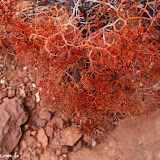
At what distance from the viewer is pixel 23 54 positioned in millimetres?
1562

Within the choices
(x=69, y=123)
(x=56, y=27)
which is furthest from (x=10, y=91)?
(x=56, y=27)

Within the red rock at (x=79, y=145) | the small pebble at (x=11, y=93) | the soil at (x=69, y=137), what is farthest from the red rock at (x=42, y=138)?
the small pebble at (x=11, y=93)

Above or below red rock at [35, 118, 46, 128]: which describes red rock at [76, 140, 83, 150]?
below

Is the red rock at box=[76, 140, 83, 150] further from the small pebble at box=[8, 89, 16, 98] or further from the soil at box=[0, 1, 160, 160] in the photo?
the small pebble at box=[8, 89, 16, 98]

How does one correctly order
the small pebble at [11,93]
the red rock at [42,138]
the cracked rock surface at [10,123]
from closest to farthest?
the cracked rock surface at [10,123]
the red rock at [42,138]
the small pebble at [11,93]

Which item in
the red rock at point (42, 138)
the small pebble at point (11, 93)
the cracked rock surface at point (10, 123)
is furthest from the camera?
the small pebble at point (11, 93)

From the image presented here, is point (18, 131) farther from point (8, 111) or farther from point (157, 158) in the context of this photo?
point (157, 158)

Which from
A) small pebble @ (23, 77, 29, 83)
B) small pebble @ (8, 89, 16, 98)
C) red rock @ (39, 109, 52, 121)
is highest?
small pebble @ (23, 77, 29, 83)

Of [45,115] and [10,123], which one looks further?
[45,115]

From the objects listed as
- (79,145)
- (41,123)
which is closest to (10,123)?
(41,123)

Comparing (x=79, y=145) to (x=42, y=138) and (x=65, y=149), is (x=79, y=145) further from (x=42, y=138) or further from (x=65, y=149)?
(x=42, y=138)

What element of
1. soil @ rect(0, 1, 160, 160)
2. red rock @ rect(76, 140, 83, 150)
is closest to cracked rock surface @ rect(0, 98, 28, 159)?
soil @ rect(0, 1, 160, 160)

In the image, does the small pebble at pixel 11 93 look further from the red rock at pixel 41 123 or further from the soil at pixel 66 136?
the red rock at pixel 41 123

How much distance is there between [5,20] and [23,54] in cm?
32
